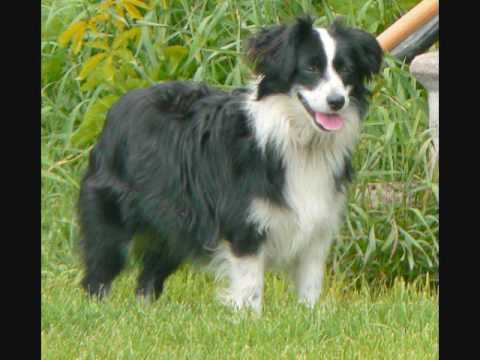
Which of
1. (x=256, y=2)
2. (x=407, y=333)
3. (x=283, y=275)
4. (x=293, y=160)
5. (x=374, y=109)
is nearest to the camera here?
(x=407, y=333)

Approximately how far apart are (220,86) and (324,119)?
6.41ft

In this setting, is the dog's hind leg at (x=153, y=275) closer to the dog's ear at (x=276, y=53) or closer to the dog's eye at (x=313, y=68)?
the dog's ear at (x=276, y=53)

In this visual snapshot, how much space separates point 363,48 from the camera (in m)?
6.00

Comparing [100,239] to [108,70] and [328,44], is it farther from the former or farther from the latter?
[328,44]

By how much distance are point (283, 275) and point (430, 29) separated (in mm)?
2285

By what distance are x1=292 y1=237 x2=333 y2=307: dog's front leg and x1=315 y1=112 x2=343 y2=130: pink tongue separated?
631 millimetres

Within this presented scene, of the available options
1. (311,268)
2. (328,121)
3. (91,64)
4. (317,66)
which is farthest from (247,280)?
(91,64)

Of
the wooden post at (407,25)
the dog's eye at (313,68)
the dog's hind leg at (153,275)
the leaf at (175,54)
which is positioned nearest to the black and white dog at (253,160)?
the dog's eye at (313,68)

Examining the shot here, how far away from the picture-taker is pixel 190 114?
637 centimetres

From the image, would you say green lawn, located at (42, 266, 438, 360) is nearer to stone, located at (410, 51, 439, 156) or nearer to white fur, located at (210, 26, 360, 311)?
white fur, located at (210, 26, 360, 311)

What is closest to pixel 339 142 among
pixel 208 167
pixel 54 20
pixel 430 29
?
pixel 208 167

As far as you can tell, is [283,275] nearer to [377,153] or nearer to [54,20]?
[377,153]

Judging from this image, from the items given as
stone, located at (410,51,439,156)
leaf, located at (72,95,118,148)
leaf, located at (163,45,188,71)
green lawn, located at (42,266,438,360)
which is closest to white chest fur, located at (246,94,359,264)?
green lawn, located at (42,266,438,360)

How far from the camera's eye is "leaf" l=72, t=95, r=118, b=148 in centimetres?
779
